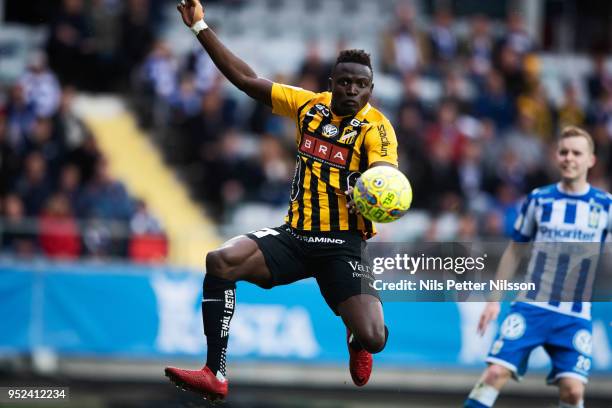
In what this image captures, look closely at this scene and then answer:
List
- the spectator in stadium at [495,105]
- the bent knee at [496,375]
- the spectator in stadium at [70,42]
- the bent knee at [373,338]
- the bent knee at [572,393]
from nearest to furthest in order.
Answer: the bent knee at [373,338], the bent knee at [572,393], the bent knee at [496,375], the spectator in stadium at [70,42], the spectator in stadium at [495,105]

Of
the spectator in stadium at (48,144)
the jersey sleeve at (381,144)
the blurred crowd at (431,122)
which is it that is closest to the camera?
the jersey sleeve at (381,144)

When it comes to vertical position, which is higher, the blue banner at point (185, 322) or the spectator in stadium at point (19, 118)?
the spectator in stadium at point (19, 118)

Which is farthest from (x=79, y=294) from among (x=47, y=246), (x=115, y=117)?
(x=115, y=117)

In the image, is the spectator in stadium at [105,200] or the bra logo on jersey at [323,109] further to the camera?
the spectator in stadium at [105,200]

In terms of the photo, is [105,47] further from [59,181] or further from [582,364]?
[582,364]

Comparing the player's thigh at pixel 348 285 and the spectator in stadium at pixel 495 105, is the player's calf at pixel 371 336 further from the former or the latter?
the spectator in stadium at pixel 495 105

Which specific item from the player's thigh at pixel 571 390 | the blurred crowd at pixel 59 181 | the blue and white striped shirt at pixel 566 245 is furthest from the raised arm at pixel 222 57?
the blurred crowd at pixel 59 181

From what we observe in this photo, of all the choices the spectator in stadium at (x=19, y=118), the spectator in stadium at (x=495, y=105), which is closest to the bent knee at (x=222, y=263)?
the spectator in stadium at (x=19, y=118)

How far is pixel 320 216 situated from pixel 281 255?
1.33 ft

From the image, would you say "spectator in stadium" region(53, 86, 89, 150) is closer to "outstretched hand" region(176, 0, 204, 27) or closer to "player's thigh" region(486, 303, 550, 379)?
"outstretched hand" region(176, 0, 204, 27)

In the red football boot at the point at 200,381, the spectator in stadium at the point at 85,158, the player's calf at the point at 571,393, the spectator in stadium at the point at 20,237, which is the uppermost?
the spectator in stadium at the point at 85,158

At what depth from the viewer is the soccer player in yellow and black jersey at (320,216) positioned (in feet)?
26.4

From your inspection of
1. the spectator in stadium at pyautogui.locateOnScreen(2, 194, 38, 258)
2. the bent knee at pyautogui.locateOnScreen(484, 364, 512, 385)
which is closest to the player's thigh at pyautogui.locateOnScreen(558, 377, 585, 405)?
the bent knee at pyautogui.locateOnScreen(484, 364, 512, 385)

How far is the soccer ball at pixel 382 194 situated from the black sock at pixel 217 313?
46.4 inches
